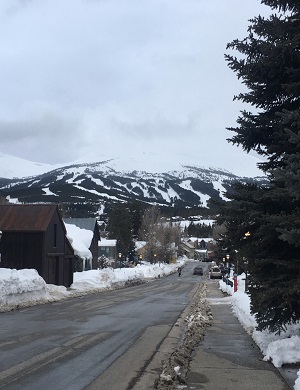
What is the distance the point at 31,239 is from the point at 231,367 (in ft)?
91.1

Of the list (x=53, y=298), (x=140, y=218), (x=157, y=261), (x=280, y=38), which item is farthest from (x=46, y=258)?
(x=140, y=218)

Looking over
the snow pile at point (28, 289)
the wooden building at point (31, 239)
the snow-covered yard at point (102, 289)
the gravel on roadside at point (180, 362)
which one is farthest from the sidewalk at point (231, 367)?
the wooden building at point (31, 239)

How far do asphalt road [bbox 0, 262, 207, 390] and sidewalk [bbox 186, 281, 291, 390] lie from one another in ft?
3.50

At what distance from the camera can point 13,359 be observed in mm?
9438

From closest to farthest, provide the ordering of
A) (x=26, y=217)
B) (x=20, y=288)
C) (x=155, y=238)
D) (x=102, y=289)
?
(x=20, y=288)
(x=26, y=217)
(x=102, y=289)
(x=155, y=238)

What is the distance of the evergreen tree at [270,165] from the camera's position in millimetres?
8414

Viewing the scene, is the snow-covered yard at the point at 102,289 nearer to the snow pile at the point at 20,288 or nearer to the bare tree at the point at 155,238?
the snow pile at the point at 20,288

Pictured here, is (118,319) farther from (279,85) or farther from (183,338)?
(279,85)

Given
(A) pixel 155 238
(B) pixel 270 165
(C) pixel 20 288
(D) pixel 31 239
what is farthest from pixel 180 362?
(A) pixel 155 238

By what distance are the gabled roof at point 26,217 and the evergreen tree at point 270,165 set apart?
85.1 ft

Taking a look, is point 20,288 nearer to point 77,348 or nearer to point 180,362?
point 77,348

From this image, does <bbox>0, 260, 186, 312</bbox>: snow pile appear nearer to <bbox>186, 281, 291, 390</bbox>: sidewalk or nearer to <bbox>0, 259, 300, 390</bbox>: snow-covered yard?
<bbox>0, 259, 300, 390</bbox>: snow-covered yard

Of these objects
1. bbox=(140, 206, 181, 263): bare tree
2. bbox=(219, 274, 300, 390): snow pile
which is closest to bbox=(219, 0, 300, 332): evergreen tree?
bbox=(219, 274, 300, 390): snow pile

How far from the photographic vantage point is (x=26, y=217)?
116 feet
